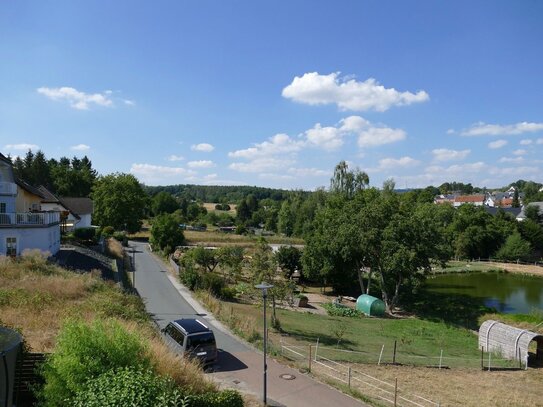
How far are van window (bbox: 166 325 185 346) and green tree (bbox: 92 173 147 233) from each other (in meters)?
52.7

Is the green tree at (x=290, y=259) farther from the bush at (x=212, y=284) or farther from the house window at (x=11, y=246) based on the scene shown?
the house window at (x=11, y=246)

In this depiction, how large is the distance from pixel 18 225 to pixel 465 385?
1052 inches

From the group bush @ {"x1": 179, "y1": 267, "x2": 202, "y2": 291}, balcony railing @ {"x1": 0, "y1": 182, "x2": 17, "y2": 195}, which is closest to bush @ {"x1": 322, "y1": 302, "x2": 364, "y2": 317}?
bush @ {"x1": 179, "y1": 267, "x2": 202, "y2": 291}

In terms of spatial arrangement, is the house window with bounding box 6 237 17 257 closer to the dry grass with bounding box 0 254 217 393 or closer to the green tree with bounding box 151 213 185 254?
the dry grass with bounding box 0 254 217 393

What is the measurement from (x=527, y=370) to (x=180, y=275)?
24.2 meters

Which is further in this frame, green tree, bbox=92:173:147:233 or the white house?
green tree, bbox=92:173:147:233

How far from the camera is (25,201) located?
35719mm

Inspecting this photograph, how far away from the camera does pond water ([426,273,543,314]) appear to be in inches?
1674

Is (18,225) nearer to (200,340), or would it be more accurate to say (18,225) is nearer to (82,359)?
(200,340)

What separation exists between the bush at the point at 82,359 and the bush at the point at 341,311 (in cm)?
2490

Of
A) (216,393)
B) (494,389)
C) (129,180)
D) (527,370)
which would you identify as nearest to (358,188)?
(129,180)

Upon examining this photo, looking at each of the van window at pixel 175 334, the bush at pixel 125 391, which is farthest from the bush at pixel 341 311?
the bush at pixel 125 391

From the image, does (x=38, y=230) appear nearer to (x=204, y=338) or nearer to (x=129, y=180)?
(x=204, y=338)

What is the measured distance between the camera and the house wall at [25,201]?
3330 cm
